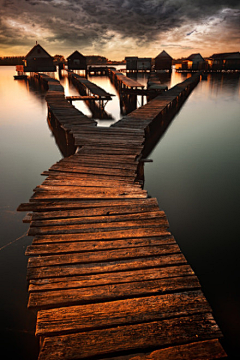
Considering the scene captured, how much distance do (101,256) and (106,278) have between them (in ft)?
1.33

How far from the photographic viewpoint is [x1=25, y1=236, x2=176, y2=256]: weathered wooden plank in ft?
11.9

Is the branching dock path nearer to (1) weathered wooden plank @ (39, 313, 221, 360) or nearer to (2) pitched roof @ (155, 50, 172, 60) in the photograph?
(1) weathered wooden plank @ (39, 313, 221, 360)

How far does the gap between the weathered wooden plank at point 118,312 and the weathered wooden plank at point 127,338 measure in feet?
0.21

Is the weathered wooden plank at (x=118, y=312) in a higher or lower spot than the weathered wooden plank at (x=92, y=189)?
lower

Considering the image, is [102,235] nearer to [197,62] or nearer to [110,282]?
[110,282]

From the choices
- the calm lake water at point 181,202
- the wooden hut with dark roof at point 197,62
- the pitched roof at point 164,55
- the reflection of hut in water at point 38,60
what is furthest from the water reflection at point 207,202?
the wooden hut with dark roof at point 197,62

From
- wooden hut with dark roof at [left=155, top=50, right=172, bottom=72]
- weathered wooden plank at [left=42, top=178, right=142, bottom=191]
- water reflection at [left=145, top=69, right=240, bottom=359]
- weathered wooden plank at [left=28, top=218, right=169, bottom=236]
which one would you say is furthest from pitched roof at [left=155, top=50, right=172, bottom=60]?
weathered wooden plank at [left=28, top=218, right=169, bottom=236]

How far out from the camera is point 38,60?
58.6m

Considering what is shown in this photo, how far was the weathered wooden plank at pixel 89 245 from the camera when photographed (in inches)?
143

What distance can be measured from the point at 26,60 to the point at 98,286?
66.0m

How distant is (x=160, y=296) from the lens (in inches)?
115

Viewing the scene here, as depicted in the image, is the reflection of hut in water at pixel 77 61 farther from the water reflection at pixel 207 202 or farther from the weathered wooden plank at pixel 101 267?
the weathered wooden plank at pixel 101 267

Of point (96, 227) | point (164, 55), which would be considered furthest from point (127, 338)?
point (164, 55)

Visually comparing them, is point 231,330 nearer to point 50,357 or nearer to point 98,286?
point 98,286
